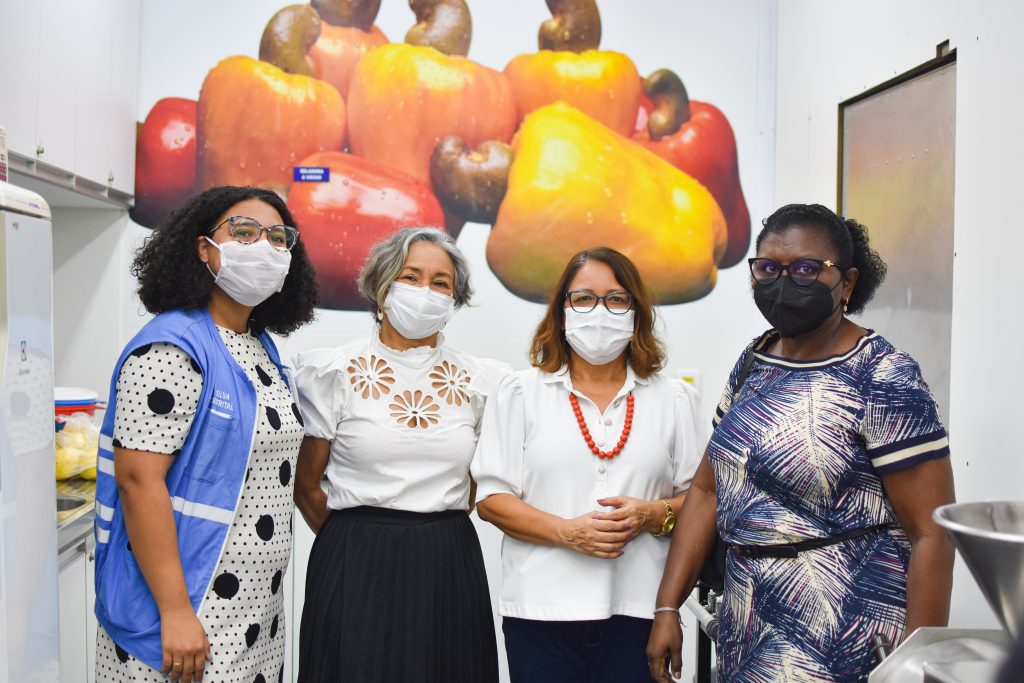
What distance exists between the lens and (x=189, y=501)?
4.91ft

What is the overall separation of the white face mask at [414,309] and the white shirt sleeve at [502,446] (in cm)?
23

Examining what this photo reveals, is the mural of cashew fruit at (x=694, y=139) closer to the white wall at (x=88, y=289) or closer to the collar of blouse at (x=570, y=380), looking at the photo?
the collar of blouse at (x=570, y=380)

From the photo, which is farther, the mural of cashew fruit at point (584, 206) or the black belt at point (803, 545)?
the mural of cashew fruit at point (584, 206)

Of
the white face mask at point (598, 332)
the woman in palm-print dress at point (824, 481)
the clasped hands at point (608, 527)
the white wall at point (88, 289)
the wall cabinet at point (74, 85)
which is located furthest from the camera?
the white wall at point (88, 289)

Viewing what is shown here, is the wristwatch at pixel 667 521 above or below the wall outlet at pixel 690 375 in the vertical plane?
below

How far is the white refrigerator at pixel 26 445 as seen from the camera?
1368 mm

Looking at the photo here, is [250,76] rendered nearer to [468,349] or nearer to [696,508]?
[468,349]

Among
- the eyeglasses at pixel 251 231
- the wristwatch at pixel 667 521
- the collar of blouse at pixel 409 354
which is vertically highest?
the eyeglasses at pixel 251 231

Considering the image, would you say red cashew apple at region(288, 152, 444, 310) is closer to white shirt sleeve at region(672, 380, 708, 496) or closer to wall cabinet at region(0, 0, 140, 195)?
wall cabinet at region(0, 0, 140, 195)

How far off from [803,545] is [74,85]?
2.34m

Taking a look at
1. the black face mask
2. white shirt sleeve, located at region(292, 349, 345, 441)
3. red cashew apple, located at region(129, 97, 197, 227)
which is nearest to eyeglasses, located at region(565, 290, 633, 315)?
the black face mask

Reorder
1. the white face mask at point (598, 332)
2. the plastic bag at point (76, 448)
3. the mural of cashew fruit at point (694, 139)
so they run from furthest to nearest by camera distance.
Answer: the mural of cashew fruit at point (694, 139), the plastic bag at point (76, 448), the white face mask at point (598, 332)

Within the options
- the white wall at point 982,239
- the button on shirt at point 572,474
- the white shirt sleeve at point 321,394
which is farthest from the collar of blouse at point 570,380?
the white wall at point 982,239

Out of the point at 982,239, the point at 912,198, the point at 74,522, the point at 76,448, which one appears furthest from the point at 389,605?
the point at 912,198
